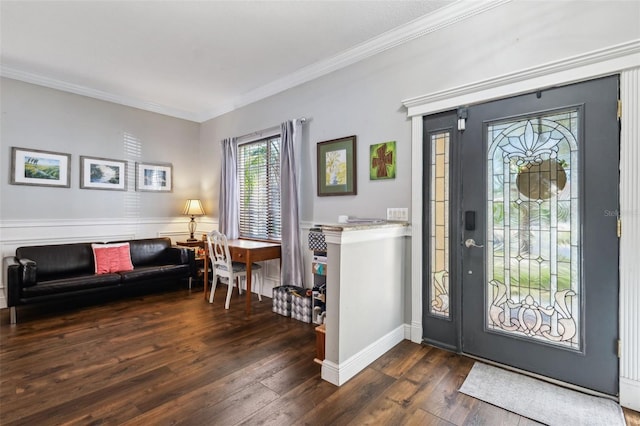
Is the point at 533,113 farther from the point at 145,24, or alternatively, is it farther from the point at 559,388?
the point at 145,24

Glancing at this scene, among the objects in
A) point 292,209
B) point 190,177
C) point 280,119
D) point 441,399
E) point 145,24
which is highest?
point 145,24

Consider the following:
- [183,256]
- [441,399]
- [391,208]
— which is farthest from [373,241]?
[183,256]

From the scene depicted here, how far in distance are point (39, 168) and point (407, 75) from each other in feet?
15.5

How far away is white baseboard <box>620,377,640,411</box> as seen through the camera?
1888mm

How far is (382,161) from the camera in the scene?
307 centimetres

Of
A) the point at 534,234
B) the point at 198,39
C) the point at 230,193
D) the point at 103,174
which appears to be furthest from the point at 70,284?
the point at 534,234

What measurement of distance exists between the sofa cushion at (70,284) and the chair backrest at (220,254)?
1.22 meters

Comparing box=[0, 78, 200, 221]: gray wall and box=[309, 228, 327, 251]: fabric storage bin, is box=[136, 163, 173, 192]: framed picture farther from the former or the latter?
box=[309, 228, 327, 251]: fabric storage bin

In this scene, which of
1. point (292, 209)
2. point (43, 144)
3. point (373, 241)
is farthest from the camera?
point (43, 144)

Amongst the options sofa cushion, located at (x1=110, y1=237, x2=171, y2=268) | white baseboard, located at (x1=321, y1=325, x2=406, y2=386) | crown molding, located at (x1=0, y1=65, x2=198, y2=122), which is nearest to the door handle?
white baseboard, located at (x1=321, y1=325, x2=406, y2=386)

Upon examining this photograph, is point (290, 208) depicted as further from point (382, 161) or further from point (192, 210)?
point (192, 210)

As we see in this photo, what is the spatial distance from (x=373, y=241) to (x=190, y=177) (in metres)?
4.23

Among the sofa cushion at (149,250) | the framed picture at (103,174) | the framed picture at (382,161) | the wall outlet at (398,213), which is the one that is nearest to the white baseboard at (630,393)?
the wall outlet at (398,213)

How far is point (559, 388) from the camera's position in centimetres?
211
